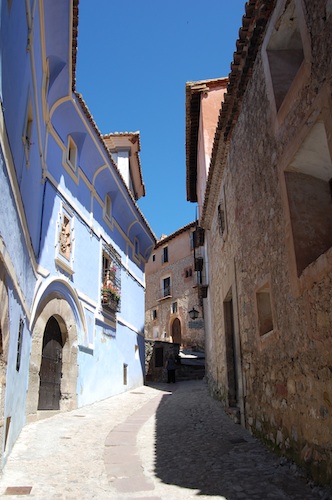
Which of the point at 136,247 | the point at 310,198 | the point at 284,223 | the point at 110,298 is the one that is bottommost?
the point at 284,223

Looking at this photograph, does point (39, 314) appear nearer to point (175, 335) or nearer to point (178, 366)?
point (178, 366)

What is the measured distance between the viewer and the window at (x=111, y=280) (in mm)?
11164

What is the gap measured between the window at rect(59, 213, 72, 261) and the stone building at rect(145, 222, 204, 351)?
58.1 feet

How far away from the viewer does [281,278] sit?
4.34m

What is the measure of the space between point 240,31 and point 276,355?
13.7ft

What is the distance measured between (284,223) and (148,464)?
2882 millimetres

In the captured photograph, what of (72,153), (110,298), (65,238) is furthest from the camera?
(110,298)

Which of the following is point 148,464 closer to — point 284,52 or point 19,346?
point 19,346

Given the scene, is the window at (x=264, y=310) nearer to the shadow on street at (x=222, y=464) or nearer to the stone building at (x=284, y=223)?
the stone building at (x=284, y=223)

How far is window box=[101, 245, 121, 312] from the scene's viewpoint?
11.2m

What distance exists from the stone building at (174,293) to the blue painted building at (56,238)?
38.9 ft

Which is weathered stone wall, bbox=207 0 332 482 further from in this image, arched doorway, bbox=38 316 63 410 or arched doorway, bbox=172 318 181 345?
arched doorway, bbox=172 318 181 345

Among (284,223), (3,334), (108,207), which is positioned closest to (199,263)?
(108,207)

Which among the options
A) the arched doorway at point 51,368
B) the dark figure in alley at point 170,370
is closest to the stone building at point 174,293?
the dark figure in alley at point 170,370
